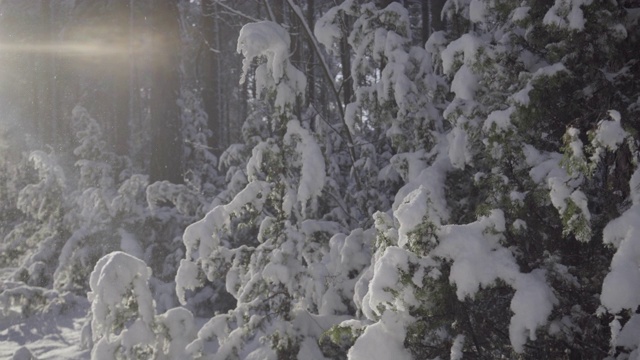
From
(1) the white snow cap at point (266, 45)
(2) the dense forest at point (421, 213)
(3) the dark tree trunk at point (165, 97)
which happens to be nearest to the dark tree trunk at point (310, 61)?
(2) the dense forest at point (421, 213)

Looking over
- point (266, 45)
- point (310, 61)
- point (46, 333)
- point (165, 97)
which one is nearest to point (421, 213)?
point (266, 45)

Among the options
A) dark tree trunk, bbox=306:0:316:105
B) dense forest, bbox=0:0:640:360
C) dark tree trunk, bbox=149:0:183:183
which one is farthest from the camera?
dark tree trunk, bbox=149:0:183:183

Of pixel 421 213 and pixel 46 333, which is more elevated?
pixel 421 213

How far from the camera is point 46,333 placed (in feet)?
29.0

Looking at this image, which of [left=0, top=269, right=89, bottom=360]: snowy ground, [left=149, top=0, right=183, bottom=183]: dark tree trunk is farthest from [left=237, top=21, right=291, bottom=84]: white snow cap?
[left=0, top=269, right=89, bottom=360]: snowy ground

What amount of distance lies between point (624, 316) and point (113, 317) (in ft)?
11.0

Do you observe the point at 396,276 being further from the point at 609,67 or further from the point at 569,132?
the point at 609,67

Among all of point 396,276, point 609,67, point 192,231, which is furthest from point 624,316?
point 192,231

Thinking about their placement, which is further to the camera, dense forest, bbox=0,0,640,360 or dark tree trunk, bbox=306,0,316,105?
dark tree trunk, bbox=306,0,316,105

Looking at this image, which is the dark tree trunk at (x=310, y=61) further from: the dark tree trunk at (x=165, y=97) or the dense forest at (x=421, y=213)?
the dark tree trunk at (x=165, y=97)

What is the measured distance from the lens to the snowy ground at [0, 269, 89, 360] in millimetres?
7762

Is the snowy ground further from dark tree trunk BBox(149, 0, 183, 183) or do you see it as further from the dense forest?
dark tree trunk BBox(149, 0, 183, 183)

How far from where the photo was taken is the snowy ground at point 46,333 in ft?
25.5

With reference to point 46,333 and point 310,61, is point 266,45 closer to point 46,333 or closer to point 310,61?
point 310,61
